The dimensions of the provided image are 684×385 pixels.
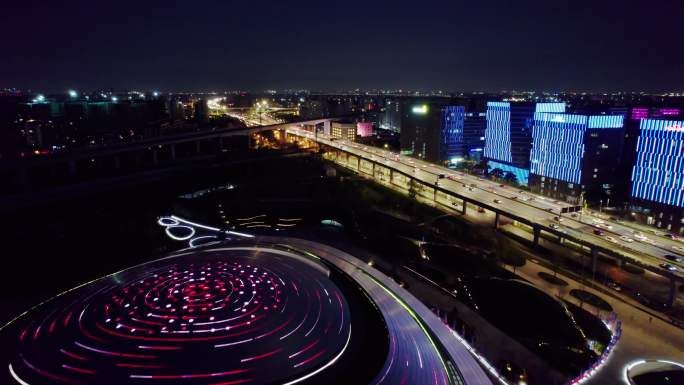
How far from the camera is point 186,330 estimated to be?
12500 mm

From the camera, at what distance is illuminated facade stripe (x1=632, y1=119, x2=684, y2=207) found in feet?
103

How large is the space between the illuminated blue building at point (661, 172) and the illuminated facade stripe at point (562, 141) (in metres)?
5.91

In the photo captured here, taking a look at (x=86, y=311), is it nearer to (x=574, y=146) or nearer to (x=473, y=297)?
(x=473, y=297)

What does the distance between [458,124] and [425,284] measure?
41.9m

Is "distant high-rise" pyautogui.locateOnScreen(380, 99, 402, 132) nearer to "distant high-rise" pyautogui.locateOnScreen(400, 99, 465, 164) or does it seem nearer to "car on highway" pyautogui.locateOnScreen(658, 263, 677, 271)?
"distant high-rise" pyautogui.locateOnScreen(400, 99, 465, 164)

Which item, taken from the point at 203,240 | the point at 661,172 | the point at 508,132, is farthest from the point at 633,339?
the point at 508,132

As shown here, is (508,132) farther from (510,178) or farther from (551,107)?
(510,178)

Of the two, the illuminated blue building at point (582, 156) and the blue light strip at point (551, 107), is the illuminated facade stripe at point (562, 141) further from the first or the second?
the blue light strip at point (551, 107)

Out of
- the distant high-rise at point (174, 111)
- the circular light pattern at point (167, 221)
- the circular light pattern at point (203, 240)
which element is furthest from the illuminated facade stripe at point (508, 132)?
the distant high-rise at point (174, 111)

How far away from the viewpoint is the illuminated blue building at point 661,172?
31312 mm

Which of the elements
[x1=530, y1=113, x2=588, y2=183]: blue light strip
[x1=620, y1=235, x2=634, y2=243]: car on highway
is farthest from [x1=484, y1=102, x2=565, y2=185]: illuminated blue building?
[x1=620, y1=235, x2=634, y2=243]: car on highway

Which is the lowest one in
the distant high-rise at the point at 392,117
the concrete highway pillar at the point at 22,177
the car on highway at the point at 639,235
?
the car on highway at the point at 639,235

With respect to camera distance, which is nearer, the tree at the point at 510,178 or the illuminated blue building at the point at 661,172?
the illuminated blue building at the point at 661,172

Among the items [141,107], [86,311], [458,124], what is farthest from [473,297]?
[141,107]
